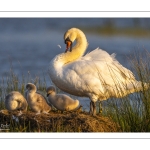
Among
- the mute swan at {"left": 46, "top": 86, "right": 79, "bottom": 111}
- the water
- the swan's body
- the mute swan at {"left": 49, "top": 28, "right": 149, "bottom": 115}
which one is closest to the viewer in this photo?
the swan's body

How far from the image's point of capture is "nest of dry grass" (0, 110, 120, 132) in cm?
1035

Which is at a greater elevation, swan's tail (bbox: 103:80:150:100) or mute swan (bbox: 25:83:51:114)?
swan's tail (bbox: 103:80:150:100)

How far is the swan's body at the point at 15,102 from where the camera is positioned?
35.9 ft

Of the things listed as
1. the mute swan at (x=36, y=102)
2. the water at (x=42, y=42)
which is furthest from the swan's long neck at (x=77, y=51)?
the water at (x=42, y=42)

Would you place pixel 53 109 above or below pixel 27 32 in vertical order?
below

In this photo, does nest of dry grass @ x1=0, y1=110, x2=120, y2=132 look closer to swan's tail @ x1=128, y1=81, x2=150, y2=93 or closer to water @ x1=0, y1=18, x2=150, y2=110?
swan's tail @ x1=128, y1=81, x2=150, y2=93

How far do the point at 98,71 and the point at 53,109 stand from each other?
4.41ft

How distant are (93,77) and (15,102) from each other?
4.86ft

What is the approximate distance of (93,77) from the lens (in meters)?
11.2

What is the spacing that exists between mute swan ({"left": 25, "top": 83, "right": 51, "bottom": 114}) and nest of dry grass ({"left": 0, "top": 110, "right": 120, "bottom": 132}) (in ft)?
0.67

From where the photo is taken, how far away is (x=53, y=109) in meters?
12.0

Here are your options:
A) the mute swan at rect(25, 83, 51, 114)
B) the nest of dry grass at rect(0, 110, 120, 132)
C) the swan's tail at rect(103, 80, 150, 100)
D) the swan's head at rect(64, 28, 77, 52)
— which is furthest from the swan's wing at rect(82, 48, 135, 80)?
the mute swan at rect(25, 83, 51, 114)
